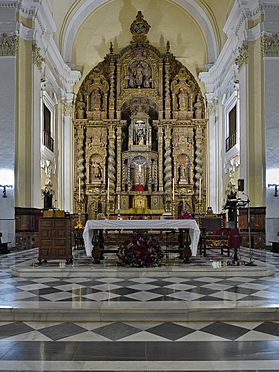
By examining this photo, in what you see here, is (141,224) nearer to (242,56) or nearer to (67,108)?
(242,56)

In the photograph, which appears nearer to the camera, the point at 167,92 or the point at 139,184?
the point at 139,184

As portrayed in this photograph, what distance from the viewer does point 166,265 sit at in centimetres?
912

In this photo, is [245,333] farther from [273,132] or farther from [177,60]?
[177,60]

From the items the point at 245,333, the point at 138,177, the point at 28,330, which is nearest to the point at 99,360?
the point at 28,330

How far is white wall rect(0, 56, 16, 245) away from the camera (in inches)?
555

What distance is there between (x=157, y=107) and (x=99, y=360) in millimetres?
19436

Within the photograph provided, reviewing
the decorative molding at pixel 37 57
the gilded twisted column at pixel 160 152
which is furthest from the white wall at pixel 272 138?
the gilded twisted column at pixel 160 152

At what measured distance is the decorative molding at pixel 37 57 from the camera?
15.5 metres

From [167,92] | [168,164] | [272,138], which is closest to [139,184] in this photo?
[168,164]

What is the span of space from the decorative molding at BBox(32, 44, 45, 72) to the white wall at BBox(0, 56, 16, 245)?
3.90 ft

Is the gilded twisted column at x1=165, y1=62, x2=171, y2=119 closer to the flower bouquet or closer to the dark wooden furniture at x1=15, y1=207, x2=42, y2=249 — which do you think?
the dark wooden furniture at x1=15, y1=207, x2=42, y2=249

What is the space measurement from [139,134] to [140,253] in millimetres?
13947

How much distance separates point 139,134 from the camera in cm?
2214

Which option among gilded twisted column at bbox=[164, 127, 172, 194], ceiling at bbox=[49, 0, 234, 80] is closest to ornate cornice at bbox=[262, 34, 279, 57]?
ceiling at bbox=[49, 0, 234, 80]
